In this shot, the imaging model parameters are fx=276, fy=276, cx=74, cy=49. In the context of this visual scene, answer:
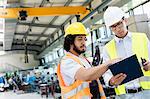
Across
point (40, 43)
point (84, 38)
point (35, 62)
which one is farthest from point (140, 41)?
point (35, 62)

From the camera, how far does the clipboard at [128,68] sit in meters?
1.81

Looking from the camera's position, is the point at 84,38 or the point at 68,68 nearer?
the point at 68,68

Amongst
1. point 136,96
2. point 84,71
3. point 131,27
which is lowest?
point 136,96

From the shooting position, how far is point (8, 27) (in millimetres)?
14859

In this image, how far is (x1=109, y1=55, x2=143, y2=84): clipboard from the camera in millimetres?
1809

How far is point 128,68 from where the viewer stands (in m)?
1.89

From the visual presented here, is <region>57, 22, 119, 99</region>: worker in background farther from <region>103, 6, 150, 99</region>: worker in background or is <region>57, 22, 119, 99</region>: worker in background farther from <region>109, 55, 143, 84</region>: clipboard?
<region>103, 6, 150, 99</region>: worker in background

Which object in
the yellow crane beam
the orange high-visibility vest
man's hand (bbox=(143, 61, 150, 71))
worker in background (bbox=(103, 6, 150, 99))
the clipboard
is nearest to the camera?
the clipboard

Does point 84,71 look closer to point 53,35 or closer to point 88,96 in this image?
point 88,96

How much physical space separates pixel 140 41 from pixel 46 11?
10.8 metres

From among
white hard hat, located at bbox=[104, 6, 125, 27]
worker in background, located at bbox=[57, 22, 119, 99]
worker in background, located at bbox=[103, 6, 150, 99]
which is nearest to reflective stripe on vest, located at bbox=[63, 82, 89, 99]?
worker in background, located at bbox=[57, 22, 119, 99]

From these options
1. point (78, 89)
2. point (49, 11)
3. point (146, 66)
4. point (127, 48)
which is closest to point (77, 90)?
point (78, 89)

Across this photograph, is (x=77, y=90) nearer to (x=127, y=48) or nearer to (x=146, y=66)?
(x=146, y=66)

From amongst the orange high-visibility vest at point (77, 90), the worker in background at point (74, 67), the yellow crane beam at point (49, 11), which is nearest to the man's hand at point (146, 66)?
the worker in background at point (74, 67)
